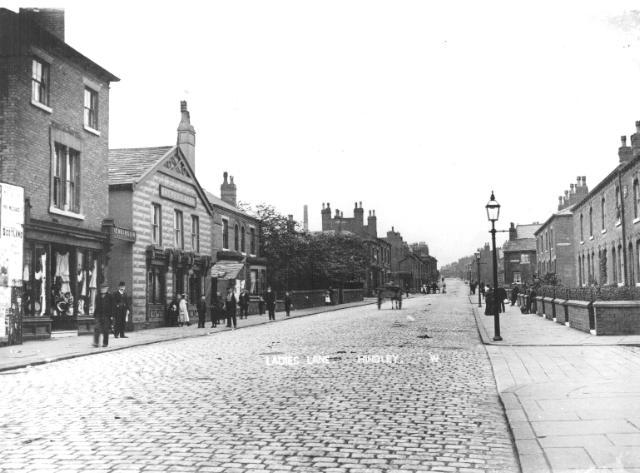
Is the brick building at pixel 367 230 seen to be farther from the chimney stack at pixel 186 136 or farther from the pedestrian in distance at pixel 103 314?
the pedestrian in distance at pixel 103 314

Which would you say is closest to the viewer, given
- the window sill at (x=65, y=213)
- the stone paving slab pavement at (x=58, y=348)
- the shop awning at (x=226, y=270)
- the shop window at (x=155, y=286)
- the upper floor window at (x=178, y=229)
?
the stone paving slab pavement at (x=58, y=348)

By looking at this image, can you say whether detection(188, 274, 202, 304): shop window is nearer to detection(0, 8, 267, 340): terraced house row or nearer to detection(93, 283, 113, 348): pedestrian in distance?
detection(0, 8, 267, 340): terraced house row

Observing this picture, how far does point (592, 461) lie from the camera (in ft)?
16.4

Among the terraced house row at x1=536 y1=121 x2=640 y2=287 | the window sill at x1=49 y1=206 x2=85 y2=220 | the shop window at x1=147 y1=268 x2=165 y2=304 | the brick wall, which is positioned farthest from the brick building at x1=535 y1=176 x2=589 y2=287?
the window sill at x1=49 y1=206 x2=85 y2=220

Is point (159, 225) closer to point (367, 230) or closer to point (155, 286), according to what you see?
point (155, 286)

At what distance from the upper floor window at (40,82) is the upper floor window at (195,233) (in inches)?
457

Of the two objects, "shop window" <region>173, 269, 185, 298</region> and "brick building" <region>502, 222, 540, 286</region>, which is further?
"brick building" <region>502, 222, 540, 286</region>

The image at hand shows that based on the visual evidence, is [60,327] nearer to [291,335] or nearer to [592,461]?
[291,335]

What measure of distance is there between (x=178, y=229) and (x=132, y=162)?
3.86 meters

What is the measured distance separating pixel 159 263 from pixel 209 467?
864 inches

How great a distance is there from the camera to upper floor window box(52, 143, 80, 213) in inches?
790

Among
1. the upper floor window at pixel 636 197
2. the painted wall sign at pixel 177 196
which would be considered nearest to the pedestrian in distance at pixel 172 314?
the painted wall sign at pixel 177 196

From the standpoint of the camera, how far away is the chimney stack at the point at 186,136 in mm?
31405

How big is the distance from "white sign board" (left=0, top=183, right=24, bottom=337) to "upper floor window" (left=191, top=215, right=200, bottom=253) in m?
13.2
